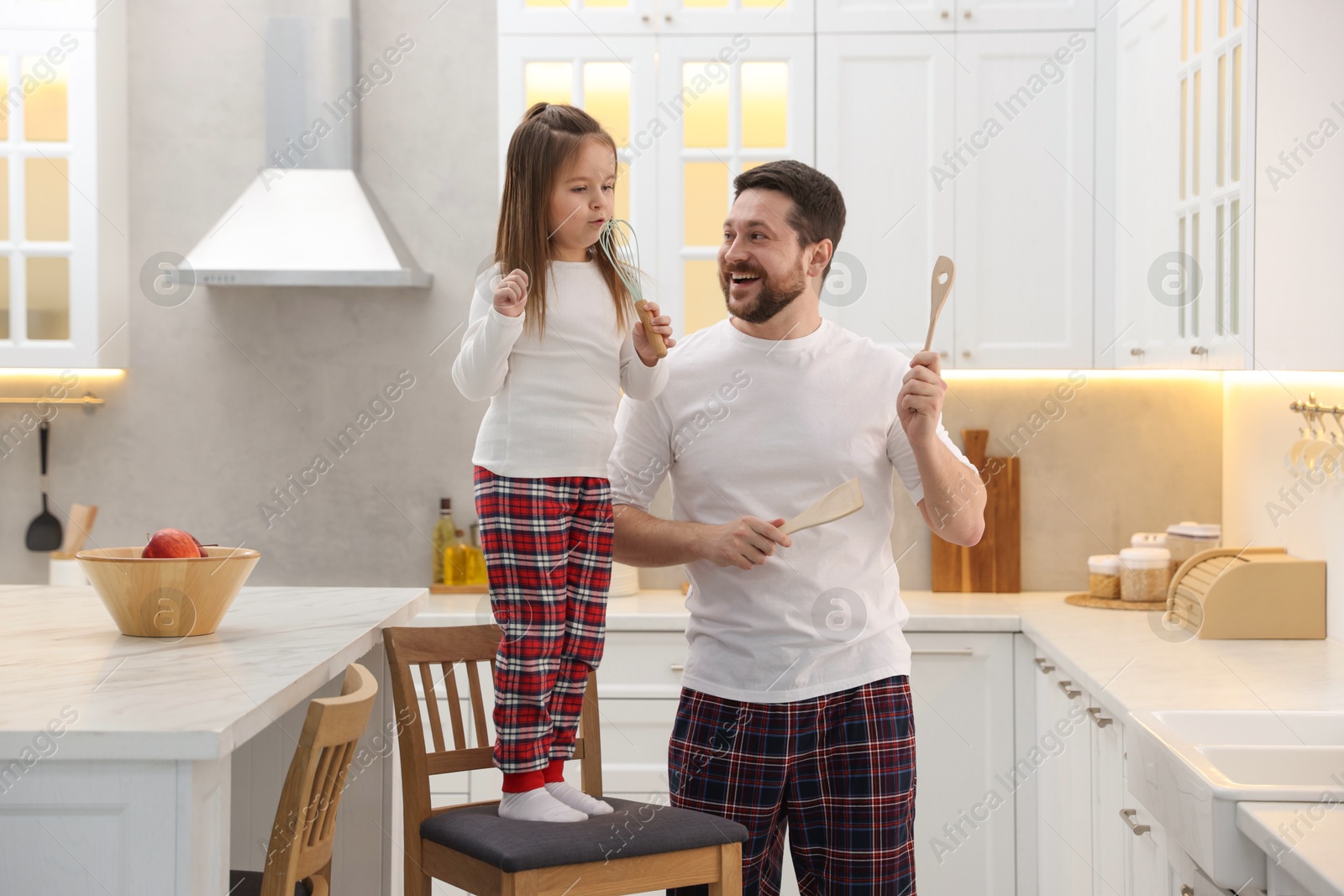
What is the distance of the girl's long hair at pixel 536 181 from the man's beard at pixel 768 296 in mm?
270

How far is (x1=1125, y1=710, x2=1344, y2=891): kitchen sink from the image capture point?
4.77ft

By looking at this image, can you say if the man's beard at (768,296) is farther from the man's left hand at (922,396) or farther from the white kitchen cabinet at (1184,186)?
the white kitchen cabinet at (1184,186)

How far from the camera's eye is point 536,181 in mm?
1589

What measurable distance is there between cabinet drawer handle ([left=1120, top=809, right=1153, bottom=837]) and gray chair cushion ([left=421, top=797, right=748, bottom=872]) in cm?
78

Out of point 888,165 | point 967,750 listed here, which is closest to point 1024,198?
point 888,165

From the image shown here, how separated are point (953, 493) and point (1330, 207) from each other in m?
1.03

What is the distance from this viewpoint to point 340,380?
10.8 feet

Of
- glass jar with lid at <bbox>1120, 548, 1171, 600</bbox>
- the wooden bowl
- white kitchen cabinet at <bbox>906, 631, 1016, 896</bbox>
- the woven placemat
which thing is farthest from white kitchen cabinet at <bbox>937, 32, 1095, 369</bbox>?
the wooden bowl

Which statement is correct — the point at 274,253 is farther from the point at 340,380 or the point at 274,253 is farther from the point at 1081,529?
Answer: the point at 1081,529

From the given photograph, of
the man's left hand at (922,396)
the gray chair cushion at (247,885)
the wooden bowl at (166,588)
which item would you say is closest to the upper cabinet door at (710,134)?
the man's left hand at (922,396)

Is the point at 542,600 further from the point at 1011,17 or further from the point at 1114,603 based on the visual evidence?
the point at 1011,17

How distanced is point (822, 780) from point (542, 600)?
45cm

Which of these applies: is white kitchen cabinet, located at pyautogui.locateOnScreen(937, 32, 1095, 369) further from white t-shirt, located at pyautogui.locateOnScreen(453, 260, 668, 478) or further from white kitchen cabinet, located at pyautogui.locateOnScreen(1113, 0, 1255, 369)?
white t-shirt, located at pyautogui.locateOnScreen(453, 260, 668, 478)

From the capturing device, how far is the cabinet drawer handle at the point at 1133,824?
194 cm
